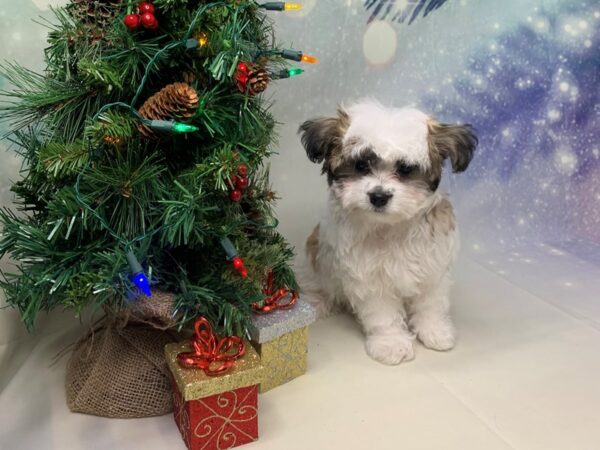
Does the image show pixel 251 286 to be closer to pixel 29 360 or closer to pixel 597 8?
pixel 29 360

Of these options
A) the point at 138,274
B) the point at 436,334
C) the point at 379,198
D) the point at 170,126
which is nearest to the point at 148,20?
the point at 170,126

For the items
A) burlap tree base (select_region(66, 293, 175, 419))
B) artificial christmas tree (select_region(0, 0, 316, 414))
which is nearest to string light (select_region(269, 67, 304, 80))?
artificial christmas tree (select_region(0, 0, 316, 414))

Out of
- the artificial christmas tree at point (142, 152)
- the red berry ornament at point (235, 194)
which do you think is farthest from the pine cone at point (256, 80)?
the red berry ornament at point (235, 194)

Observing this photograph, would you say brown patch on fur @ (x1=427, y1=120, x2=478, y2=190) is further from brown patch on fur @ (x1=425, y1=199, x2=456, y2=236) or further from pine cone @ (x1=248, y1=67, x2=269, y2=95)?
pine cone @ (x1=248, y1=67, x2=269, y2=95)

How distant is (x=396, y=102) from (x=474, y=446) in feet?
4.83

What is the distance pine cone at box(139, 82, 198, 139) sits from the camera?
148 centimetres

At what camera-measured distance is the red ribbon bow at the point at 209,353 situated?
168 cm

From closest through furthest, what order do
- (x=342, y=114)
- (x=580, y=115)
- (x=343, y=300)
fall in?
(x=342, y=114) → (x=343, y=300) → (x=580, y=115)

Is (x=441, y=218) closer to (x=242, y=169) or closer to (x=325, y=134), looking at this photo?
(x=325, y=134)

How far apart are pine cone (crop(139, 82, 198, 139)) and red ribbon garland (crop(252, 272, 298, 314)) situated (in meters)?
0.63

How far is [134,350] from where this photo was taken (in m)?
1.88

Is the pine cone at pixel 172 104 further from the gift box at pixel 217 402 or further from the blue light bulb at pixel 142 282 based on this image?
the gift box at pixel 217 402

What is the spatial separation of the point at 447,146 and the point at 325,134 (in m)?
0.36

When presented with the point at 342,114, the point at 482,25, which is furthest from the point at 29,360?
the point at 482,25
